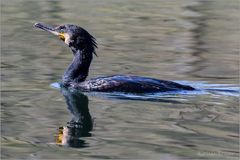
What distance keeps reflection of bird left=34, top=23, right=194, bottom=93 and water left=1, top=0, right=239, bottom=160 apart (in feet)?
0.68

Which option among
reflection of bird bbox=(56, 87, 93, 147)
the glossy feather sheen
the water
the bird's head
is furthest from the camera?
the bird's head

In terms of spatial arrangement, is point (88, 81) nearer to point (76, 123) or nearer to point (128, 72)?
point (128, 72)

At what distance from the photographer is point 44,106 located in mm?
9352

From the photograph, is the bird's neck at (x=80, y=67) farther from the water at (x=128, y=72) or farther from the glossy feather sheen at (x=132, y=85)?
the glossy feather sheen at (x=132, y=85)

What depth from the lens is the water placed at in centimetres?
757

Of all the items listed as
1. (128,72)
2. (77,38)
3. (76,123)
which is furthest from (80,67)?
(76,123)

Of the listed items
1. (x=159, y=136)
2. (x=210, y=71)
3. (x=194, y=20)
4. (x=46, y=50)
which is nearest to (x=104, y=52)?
(x=46, y=50)

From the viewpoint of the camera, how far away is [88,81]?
1057cm

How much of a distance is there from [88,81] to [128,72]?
1425 mm

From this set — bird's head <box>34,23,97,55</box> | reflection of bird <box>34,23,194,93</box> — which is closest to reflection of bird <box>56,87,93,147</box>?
reflection of bird <box>34,23,194,93</box>

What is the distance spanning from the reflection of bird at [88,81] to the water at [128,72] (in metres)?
0.21

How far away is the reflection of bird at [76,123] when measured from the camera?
7831 millimetres

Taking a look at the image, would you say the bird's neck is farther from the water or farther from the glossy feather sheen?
the glossy feather sheen

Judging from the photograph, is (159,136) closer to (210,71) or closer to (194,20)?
(210,71)
